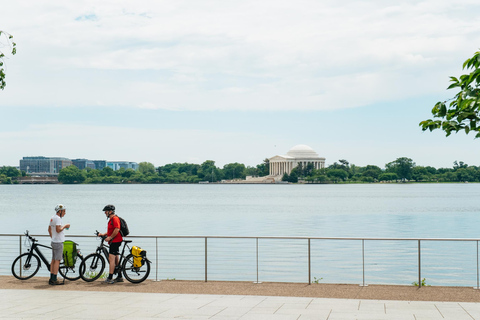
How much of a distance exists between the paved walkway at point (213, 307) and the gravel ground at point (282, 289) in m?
0.68

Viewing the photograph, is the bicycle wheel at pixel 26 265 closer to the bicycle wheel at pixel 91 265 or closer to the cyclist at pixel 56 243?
the cyclist at pixel 56 243

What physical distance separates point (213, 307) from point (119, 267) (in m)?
4.05

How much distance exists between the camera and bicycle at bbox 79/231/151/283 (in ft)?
50.8

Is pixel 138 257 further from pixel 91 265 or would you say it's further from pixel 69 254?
pixel 69 254

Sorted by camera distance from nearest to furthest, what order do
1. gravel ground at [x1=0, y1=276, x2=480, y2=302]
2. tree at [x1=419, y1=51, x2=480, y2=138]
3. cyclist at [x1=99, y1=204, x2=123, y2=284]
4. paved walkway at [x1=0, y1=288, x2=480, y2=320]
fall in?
1. tree at [x1=419, y1=51, x2=480, y2=138]
2. paved walkway at [x1=0, y1=288, x2=480, y2=320]
3. gravel ground at [x1=0, y1=276, x2=480, y2=302]
4. cyclist at [x1=99, y1=204, x2=123, y2=284]

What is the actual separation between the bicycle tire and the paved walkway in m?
1.56

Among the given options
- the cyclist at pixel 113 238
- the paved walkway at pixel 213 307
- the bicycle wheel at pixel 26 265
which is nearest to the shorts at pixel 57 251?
the bicycle wheel at pixel 26 265

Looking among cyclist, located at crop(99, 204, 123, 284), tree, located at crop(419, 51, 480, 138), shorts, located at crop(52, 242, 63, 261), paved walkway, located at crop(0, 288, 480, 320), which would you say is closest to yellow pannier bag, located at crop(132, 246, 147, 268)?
cyclist, located at crop(99, 204, 123, 284)

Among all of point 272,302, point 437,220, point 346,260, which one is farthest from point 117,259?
point 437,220

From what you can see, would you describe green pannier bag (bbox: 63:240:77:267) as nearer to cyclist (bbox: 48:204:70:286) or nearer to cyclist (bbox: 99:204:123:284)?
cyclist (bbox: 48:204:70:286)

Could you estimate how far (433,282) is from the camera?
24.7 m

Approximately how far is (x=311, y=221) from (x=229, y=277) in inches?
1854

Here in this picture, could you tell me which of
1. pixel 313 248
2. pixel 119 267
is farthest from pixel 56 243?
pixel 313 248

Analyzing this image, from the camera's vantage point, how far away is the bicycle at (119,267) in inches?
609
